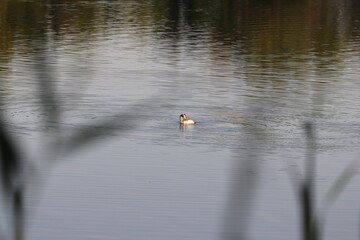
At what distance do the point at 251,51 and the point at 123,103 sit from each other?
7838 mm

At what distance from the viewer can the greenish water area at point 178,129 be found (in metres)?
1.65

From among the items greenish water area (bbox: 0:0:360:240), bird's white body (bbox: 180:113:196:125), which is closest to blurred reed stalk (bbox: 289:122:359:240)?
greenish water area (bbox: 0:0:360:240)

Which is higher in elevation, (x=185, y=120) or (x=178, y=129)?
(x=185, y=120)

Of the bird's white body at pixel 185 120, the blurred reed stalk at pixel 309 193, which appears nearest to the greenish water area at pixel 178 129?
the blurred reed stalk at pixel 309 193

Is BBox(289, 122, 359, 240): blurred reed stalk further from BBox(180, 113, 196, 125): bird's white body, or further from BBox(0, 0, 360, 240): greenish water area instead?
BBox(180, 113, 196, 125): bird's white body

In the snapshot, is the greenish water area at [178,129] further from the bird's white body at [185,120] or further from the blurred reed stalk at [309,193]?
the bird's white body at [185,120]

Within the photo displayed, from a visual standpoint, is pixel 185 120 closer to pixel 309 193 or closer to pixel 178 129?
pixel 178 129

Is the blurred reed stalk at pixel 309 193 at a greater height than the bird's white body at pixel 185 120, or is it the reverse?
the blurred reed stalk at pixel 309 193

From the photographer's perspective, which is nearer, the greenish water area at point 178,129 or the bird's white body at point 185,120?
the greenish water area at point 178,129

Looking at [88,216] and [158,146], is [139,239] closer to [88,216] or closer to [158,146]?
[88,216]

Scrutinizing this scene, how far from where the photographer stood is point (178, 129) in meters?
15.5

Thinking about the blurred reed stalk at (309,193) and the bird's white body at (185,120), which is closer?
the blurred reed stalk at (309,193)

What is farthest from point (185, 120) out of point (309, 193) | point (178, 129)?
point (309, 193)

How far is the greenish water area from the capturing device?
1654 millimetres
